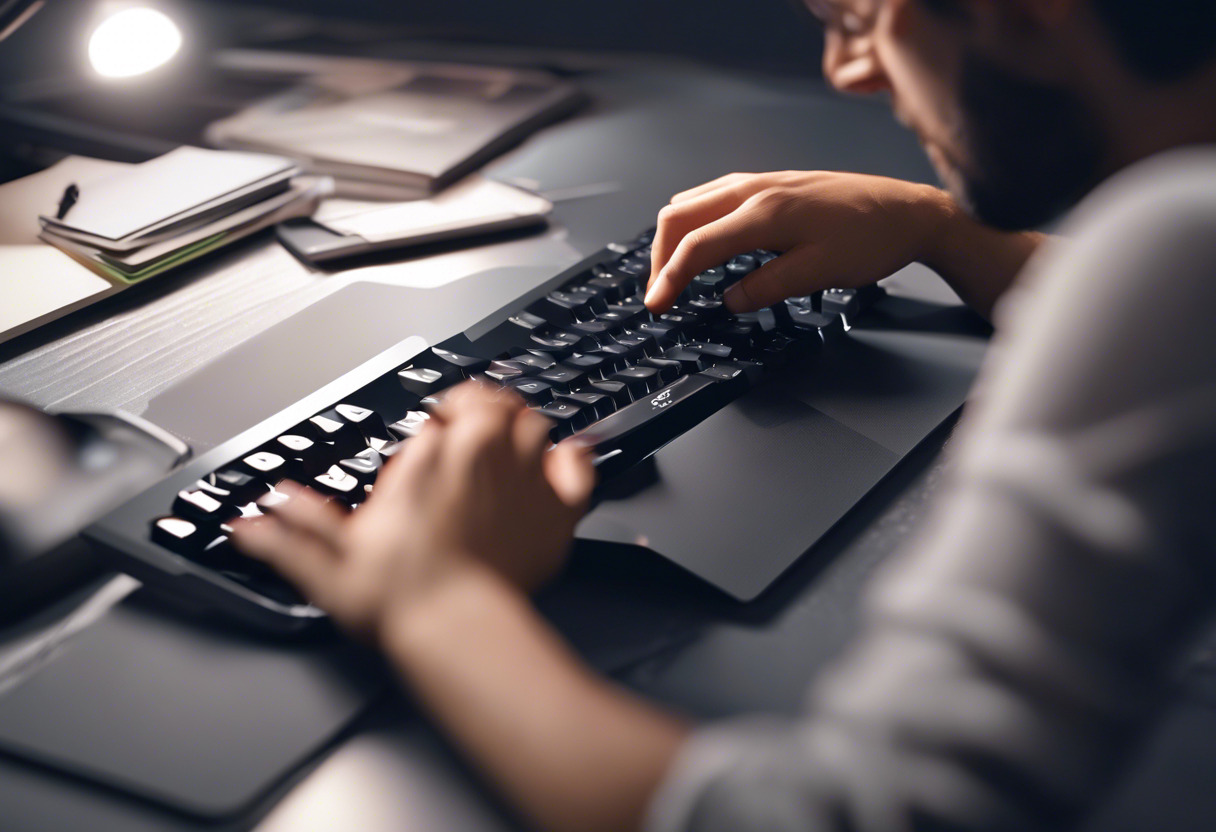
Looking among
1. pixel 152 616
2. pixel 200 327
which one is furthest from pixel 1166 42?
pixel 200 327

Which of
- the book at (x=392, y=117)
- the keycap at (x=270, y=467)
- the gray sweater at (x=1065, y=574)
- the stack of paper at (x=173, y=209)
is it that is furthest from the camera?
the book at (x=392, y=117)

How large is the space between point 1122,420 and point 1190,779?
0.20 m

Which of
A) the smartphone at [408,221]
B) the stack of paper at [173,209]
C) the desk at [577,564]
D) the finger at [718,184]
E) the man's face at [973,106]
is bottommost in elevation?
the desk at [577,564]

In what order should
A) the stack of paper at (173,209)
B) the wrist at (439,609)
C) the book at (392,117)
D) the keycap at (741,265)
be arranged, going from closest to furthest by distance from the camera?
the wrist at (439,609) < the keycap at (741,265) < the stack of paper at (173,209) < the book at (392,117)

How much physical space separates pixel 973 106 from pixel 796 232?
0.85 ft

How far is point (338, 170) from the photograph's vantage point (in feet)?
3.32

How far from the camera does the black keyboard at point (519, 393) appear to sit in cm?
48

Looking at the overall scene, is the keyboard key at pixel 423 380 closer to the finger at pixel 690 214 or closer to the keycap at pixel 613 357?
the keycap at pixel 613 357

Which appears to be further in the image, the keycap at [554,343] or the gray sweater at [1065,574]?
the keycap at [554,343]

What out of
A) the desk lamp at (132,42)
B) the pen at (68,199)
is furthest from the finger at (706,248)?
the desk lamp at (132,42)

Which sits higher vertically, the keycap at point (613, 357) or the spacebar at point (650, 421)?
the keycap at point (613, 357)

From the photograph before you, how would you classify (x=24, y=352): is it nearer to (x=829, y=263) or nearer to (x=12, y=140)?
(x=12, y=140)

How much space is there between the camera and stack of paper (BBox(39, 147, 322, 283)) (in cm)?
82

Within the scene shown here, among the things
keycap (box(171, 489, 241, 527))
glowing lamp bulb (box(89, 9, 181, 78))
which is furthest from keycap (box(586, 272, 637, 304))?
glowing lamp bulb (box(89, 9, 181, 78))
